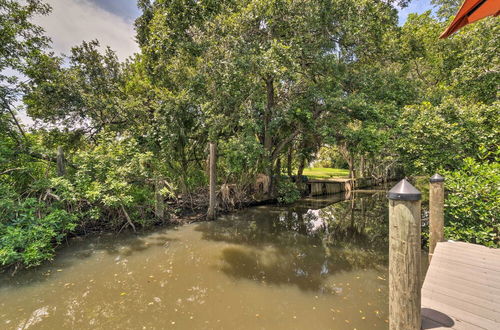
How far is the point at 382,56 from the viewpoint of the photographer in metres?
9.01

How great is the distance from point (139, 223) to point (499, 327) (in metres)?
8.86

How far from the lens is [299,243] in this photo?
6.77 metres

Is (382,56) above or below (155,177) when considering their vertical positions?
above

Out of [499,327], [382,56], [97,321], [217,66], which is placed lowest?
[97,321]

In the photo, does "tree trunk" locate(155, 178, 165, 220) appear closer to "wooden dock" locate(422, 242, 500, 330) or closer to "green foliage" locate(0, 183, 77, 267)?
"green foliage" locate(0, 183, 77, 267)

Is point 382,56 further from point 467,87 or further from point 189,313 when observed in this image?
point 189,313

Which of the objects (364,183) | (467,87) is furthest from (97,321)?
(364,183)

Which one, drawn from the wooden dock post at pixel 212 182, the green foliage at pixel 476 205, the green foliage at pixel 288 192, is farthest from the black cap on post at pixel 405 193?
the green foliage at pixel 288 192

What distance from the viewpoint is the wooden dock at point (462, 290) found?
2154 millimetres

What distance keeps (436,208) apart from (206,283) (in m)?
4.65

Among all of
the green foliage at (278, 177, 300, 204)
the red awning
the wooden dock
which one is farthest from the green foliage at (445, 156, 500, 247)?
the green foliage at (278, 177, 300, 204)

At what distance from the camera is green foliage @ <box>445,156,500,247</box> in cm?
394

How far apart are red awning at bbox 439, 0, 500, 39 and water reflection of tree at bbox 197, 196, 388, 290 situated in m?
4.79

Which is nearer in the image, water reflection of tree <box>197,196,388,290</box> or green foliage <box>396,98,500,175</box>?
water reflection of tree <box>197,196,388,290</box>
